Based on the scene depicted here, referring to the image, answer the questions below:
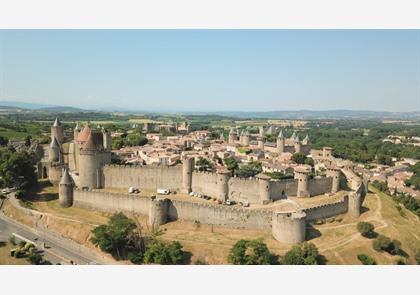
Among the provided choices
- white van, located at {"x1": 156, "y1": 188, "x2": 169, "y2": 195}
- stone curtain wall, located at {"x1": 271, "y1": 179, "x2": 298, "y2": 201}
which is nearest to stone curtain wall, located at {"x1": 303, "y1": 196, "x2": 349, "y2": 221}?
stone curtain wall, located at {"x1": 271, "y1": 179, "x2": 298, "y2": 201}

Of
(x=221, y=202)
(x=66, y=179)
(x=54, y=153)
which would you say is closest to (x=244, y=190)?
(x=221, y=202)

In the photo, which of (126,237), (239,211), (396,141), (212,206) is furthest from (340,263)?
(396,141)

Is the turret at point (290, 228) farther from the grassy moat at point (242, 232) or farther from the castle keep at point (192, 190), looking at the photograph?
the grassy moat at point (242, 232)

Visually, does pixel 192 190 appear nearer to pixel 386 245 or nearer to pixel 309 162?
pixel 386 245

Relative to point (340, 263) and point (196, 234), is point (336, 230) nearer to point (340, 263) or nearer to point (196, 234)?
point (340, 263)

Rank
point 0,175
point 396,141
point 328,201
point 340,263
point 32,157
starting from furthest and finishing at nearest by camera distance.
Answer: point 396,141 → point 32,157 → point 0,175 → point 328,201 → point 340,263

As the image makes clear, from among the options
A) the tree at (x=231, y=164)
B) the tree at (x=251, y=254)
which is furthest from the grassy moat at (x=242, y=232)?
the tree at (x=231, y=164)
